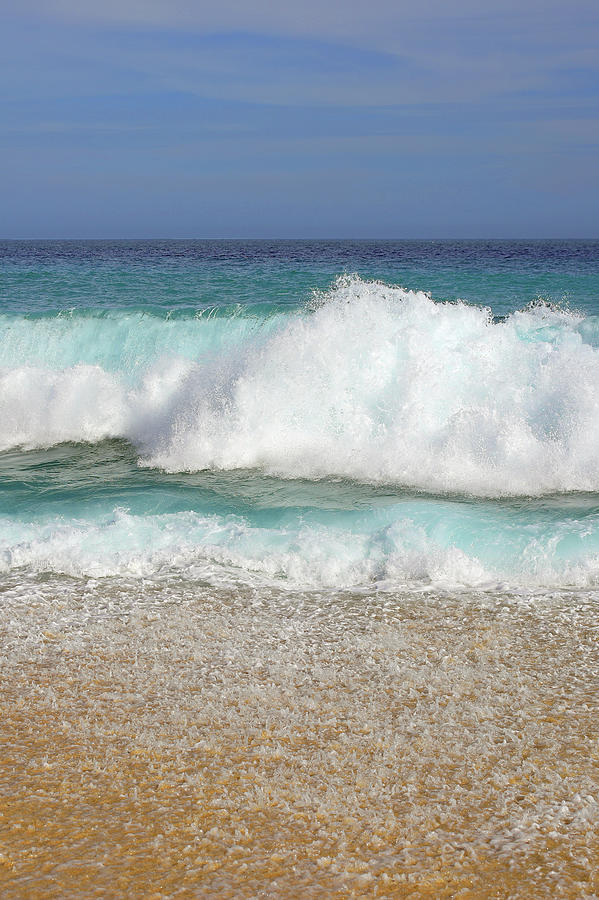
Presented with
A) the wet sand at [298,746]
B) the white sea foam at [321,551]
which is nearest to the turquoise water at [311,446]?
the white sea foam at [321,551]

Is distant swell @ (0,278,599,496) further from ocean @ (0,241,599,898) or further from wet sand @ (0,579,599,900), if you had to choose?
wet sand @ (0,579,599,900)

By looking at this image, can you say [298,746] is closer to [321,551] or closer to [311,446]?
[321,551]

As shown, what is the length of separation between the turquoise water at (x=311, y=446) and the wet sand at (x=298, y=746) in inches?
23.7

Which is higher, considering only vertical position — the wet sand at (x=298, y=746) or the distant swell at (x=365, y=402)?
the distant swell at (x=365, y=402)

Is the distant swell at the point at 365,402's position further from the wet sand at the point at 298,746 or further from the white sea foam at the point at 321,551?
the wet sand at the point at 298,746

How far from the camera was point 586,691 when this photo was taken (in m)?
3.61

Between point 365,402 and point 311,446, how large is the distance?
0.80 m

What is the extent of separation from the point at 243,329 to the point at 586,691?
8473mm

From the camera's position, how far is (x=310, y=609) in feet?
15.1

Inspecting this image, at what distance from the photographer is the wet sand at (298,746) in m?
2.52

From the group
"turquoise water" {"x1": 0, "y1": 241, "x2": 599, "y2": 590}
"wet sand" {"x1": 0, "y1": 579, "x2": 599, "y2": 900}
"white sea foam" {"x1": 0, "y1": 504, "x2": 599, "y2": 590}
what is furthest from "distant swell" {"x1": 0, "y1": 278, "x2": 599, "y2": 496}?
"wet sand" {"x1": 0, "y1": 579, "x2": 599, "y2": 900}

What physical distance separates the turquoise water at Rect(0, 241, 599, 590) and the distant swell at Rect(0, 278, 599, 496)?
0.07 ft

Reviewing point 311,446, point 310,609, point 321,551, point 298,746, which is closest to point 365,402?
point 311,446

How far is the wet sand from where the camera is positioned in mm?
2518
